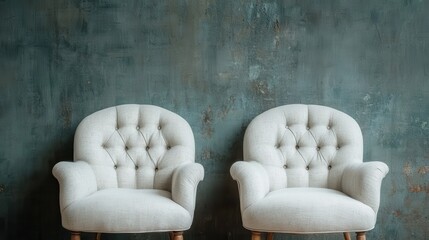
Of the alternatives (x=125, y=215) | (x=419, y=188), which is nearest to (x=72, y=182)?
(x=125, y=215)

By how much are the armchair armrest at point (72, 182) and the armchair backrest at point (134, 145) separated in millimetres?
209

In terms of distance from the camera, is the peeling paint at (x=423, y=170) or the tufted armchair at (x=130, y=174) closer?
the tufted armchair at (x=130, y=174)

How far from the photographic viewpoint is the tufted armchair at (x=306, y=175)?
112 inches

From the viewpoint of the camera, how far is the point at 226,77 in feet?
12.8

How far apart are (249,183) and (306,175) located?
24.3 inches

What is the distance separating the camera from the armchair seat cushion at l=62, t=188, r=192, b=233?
286 cm

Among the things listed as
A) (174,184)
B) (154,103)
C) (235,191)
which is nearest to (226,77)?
(154,103)

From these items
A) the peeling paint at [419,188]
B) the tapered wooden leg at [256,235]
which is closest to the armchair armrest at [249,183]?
the tapered wooden leg at [256,235]

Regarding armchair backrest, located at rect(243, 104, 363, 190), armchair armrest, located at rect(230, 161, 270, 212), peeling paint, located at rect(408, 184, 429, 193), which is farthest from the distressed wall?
armchair armrest, located at rect(230, 161, 270, 212)

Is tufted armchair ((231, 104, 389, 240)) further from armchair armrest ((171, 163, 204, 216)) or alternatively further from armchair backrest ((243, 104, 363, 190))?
armchair armrest ((171, 163, 204, 216))

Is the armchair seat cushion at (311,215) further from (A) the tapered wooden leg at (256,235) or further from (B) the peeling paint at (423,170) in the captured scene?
(B) the peeling paint at (423,170)

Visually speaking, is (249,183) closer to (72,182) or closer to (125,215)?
(125,215)

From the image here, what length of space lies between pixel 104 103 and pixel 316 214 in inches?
69.8

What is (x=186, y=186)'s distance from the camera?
3.04 m
